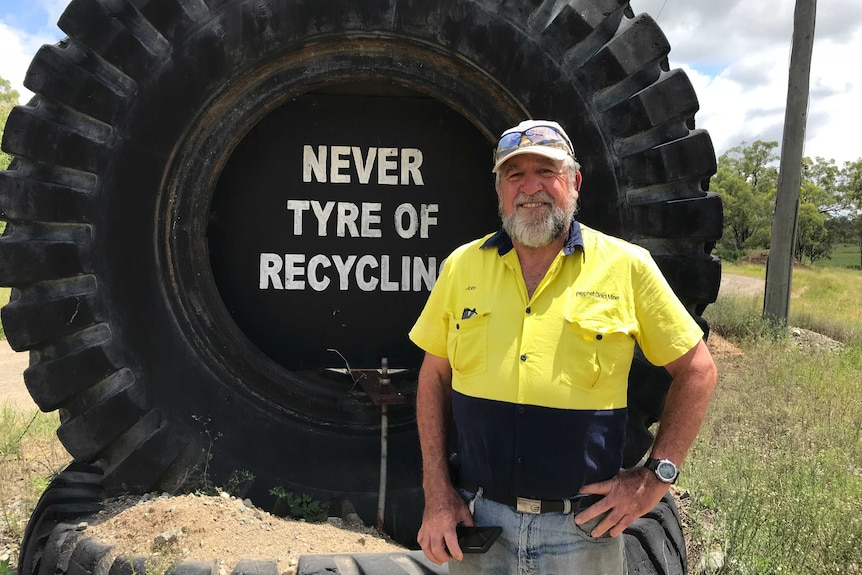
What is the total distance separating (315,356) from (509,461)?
1.39 metres

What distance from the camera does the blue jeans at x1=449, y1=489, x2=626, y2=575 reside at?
6.27ft

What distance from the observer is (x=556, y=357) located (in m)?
1.89

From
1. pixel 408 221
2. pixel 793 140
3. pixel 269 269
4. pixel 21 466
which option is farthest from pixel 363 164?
pixel 793 140

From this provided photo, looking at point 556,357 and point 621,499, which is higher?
point 556,357

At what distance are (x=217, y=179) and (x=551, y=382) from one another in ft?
5.30

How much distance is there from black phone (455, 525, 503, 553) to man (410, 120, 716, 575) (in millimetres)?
27

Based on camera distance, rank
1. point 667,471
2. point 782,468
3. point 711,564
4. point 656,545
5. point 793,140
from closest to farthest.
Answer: point 667,471
point 656,545
point 711,564
point 782,468
point 793,140

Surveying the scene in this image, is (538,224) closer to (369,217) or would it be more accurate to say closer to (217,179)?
(369,217)

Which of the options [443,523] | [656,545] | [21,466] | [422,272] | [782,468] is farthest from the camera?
[21,466]

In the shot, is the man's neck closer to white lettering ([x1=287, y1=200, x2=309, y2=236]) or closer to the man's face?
the man's face

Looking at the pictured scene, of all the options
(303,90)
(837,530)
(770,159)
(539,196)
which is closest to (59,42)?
(303,90)

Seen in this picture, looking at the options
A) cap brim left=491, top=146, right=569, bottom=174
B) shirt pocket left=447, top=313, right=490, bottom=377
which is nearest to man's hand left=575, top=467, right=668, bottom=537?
shirt pocket left=447, top=313, right=490, bottom=377

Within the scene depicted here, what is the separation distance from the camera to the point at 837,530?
2938 mm

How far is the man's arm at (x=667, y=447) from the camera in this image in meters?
1.88
